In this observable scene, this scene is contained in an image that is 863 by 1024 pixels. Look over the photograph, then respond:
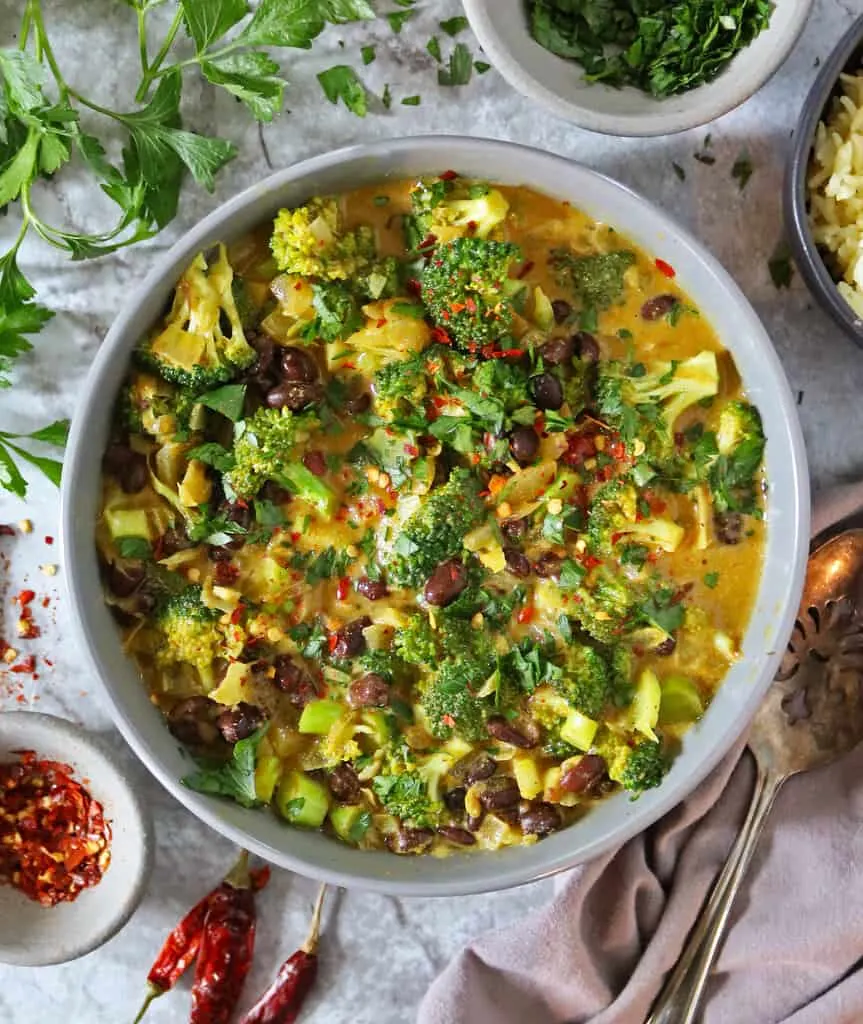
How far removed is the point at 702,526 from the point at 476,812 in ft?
3.63

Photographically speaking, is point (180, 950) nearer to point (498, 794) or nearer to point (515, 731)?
point (498, 794)

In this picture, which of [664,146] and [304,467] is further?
[664,146]

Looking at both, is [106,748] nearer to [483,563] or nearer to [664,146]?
[483,563]

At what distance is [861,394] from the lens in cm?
380

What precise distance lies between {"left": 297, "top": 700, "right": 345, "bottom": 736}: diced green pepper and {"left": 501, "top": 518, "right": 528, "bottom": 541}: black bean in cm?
74

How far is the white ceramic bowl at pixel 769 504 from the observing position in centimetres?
329

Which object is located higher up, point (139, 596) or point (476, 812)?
point (139, 596)

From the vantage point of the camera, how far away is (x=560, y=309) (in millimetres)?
3445

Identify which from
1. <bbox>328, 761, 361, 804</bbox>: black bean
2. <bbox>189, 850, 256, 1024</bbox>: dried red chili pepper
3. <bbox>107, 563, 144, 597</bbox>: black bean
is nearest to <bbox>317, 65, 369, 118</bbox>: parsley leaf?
<bbox>107, 563, 144, 597</bbox>: black bean

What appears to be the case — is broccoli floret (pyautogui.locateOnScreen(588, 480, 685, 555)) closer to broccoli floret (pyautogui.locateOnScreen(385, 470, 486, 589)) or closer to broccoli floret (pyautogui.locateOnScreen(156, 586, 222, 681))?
broccoli floret (pyautogui.locateOnScreen(385, 470, 486, 589))

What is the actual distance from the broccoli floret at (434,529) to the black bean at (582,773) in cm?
72

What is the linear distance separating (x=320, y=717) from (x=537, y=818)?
2.37 feet

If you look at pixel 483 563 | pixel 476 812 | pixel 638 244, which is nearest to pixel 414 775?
pixel 476 812

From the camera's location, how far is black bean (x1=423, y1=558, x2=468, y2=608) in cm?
342
